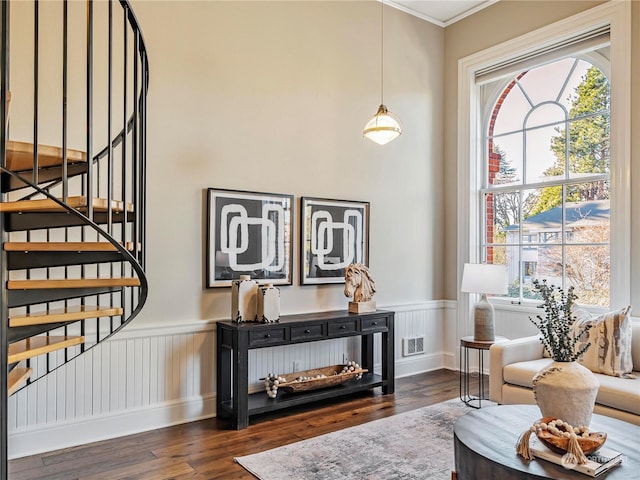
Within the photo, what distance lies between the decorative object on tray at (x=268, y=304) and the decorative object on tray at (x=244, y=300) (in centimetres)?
5

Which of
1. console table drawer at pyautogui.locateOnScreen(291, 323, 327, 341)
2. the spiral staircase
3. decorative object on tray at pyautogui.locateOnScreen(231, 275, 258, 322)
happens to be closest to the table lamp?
console table drawer at pyautogui.locateOnScreen(291, 323, 327, 341)

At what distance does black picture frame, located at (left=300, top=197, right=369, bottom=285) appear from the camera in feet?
14.2

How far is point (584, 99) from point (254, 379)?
373cm

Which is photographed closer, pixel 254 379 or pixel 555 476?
pixel 555 476

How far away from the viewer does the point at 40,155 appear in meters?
2.12

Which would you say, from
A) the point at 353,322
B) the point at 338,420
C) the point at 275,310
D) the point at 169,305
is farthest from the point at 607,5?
the point at 169,305

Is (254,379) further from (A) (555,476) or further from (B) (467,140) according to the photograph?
(B) (467,140)

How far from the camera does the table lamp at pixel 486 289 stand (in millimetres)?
4078

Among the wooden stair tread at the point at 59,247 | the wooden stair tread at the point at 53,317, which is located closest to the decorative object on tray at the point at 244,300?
the wooden stair tread at the point at 53,317

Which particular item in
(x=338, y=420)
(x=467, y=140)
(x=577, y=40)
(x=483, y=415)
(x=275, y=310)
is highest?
(x=577, y=40)

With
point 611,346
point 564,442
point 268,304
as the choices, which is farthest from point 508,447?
point 268,304

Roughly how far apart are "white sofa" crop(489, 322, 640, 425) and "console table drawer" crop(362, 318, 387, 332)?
1.02 meters

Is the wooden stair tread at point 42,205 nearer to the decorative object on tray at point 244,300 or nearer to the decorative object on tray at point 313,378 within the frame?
the decorative object on tray at point 244,300

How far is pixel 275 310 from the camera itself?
3.76m
